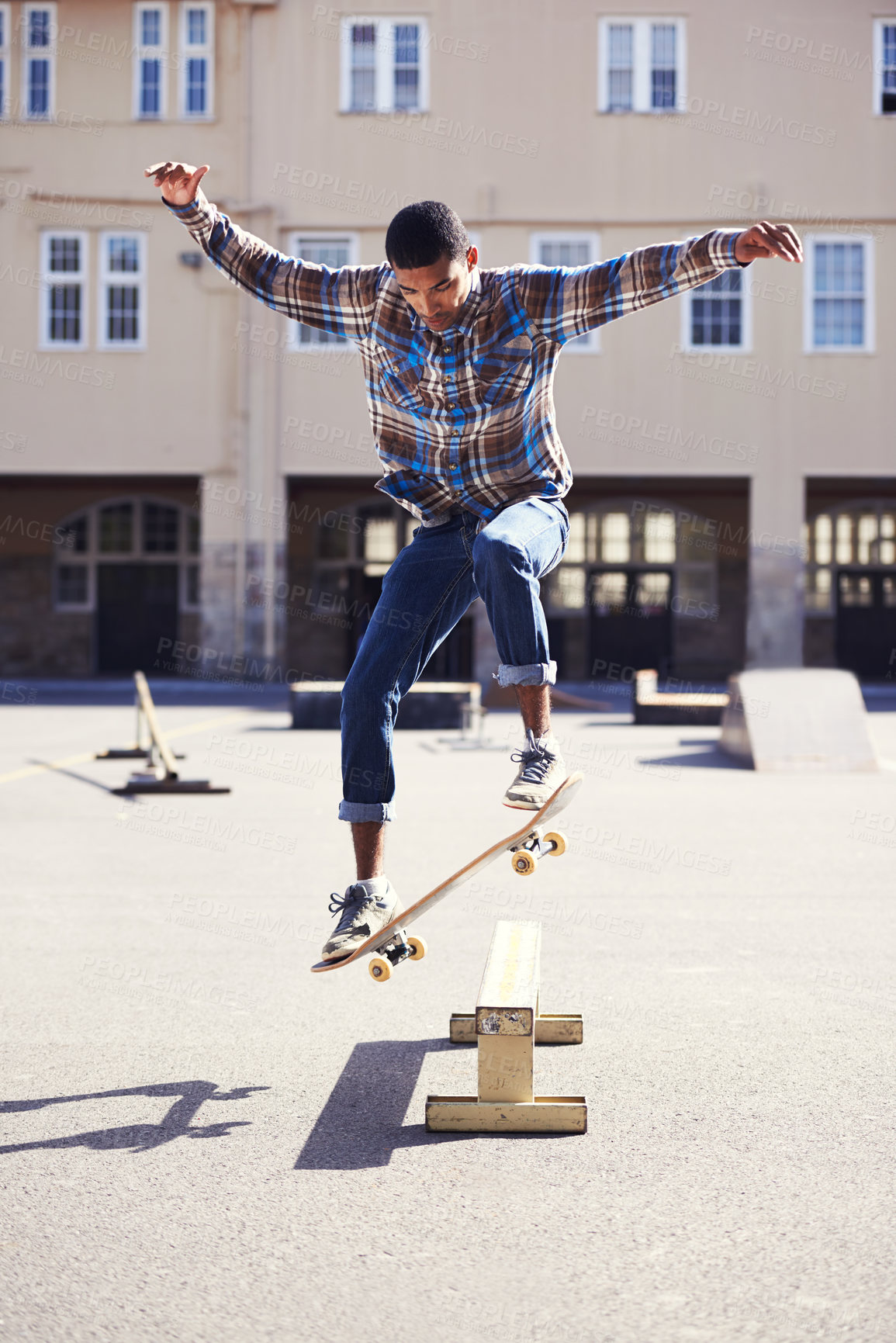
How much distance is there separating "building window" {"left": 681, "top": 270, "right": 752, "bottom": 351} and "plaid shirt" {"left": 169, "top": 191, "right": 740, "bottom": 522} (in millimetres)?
23933

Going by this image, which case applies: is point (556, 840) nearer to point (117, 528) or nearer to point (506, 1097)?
point (506, 1097)

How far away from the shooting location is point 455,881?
4.25 metres

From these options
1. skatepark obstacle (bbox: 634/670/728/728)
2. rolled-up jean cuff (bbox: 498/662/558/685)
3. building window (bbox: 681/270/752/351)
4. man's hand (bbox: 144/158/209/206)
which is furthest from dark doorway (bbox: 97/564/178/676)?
rolled-up jean cuff (bbox: 498/662/558/685)

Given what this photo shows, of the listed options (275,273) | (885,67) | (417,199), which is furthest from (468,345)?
(885,67)

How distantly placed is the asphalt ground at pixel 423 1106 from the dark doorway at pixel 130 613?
23.8 metres

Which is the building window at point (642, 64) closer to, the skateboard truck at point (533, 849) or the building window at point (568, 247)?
the building window at point (568, 247)

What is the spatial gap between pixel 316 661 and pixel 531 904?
25583mm

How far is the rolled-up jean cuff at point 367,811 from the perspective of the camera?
453cm

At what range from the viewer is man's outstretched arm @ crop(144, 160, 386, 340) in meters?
4.52

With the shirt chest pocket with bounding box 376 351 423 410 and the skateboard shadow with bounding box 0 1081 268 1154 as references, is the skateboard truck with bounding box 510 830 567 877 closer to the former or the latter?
the skateboard shadow with bounding box 0 1081 268 1154

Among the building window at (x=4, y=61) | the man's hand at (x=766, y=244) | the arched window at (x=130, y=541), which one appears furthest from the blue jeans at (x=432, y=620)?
the arched window at (x=130, y=541)

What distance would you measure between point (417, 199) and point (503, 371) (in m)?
24.0

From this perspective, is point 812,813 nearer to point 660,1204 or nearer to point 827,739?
point 827,739

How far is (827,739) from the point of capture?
14.4 meters
